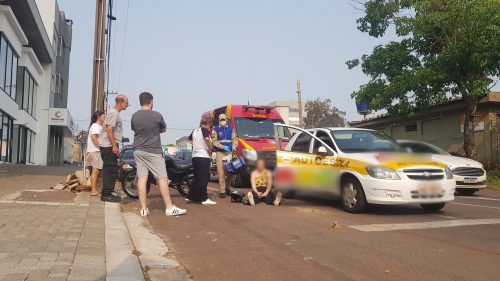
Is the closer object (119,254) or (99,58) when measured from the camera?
(119,254)

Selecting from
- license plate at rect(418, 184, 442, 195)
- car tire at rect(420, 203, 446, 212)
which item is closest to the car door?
license plate at rect(418, 184, 442, 195)

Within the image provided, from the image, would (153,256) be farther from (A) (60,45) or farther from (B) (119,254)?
(A) (60,45)

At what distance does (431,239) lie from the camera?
6.27 metres

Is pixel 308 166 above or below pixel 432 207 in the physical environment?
above

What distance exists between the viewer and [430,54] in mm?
20750

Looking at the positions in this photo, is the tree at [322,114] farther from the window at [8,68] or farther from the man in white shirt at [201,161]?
the man in white shirt at [201,161]

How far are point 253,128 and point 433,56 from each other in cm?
971

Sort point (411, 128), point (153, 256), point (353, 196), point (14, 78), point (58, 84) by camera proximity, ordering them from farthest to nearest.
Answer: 1. point (58, 84)
2. point (14, 78)
3. point (411, 128)
4. point (353, 196)
5. point (153, 256)

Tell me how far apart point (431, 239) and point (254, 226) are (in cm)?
244

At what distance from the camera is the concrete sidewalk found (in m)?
4.17

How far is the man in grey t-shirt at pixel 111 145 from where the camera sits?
8.59 m

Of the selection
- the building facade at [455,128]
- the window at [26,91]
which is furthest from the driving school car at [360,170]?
the window at [26,91]

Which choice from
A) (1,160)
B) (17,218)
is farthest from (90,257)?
(1,160)

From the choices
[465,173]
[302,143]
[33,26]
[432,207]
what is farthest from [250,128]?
[33,26]
